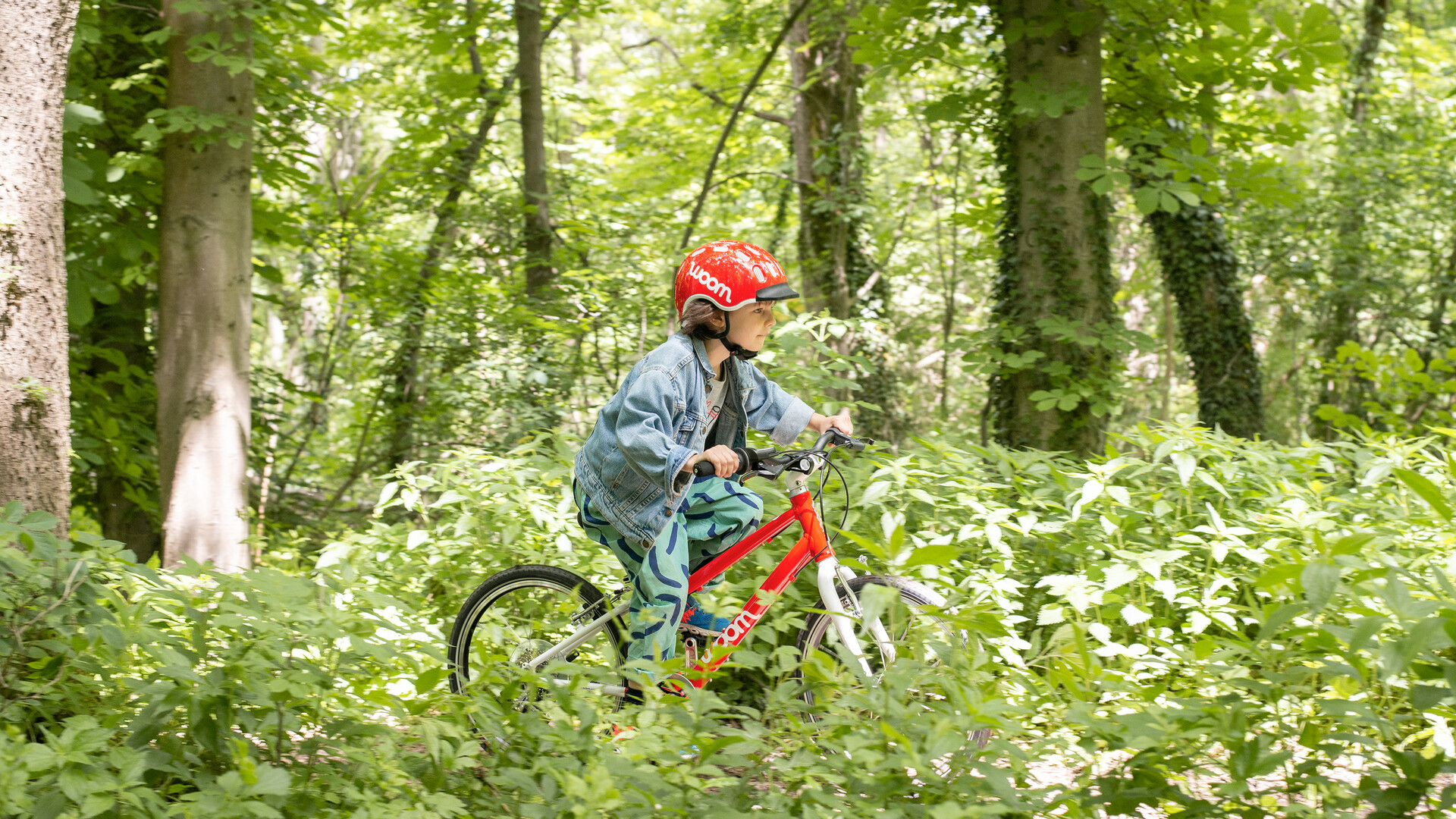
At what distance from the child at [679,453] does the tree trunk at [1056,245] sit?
2835 millimetres

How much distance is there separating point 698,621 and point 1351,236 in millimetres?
12157

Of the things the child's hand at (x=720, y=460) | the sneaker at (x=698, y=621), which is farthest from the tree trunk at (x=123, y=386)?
the child's hand at (x=720, y=460)

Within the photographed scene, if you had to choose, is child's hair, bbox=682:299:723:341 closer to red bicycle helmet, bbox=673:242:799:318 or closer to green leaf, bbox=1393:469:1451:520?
red bicycle helmet, bbox=673:242:799:318

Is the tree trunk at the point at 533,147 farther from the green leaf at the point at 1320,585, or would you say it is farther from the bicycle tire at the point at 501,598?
the green leaf at the point at 1320,585

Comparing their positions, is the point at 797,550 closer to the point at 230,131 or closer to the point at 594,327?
the point at 230,131

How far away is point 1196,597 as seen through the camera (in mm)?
4043

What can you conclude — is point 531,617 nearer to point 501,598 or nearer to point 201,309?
point 501,598

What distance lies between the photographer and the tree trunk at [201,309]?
518 cm

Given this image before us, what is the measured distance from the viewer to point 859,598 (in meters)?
3.16

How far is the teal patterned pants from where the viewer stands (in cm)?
313

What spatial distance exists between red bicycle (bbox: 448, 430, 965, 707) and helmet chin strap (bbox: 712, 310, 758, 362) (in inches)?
15.4

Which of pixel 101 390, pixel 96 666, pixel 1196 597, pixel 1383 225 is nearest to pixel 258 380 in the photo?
pixel 101 390

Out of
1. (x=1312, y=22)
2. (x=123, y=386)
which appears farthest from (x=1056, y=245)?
(x=123, y=386)

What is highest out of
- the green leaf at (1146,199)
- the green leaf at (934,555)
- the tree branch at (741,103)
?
the tree branch at (741,103)
